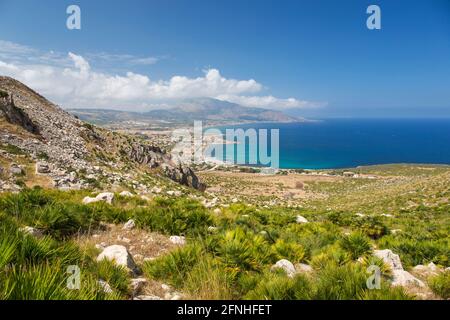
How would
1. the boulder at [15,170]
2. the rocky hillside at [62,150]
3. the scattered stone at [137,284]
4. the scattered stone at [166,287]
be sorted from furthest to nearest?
the rocky hillside at [62,150] → the boulder at [15,170] → the scattered stone at [166,287] → the scattered stone at [137,284]

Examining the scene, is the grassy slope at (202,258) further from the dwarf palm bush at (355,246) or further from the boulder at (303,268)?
the boulder at (303,268)

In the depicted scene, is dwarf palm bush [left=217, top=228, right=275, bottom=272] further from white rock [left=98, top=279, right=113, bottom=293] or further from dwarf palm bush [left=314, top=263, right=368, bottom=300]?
white rock [left=98, top=279, right=113, bottom=293]

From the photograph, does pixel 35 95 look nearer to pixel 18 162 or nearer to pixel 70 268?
pixel 18 162

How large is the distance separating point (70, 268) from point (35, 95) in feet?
133

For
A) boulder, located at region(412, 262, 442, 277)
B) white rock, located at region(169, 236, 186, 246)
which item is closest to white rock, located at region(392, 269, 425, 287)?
boulder, located at region(412, 262, 442, 277)

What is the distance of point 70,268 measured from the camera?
3352 millimetres

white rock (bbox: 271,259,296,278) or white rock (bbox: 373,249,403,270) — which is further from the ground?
white rock (bbox: 271,259,296,278)

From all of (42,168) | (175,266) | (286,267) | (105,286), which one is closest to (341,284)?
(286,267)

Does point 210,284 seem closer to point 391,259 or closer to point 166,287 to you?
point 166,287

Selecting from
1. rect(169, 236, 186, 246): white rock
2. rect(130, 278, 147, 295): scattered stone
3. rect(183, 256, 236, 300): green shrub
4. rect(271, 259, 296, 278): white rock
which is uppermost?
rect(183, 256, 236, 300): green shrub

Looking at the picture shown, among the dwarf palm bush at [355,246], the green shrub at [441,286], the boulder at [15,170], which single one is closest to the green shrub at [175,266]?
the dwarf palm bush at [355,246]

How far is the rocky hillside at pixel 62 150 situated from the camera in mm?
17062

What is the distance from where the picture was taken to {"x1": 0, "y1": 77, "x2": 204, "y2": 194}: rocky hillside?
1706 cm

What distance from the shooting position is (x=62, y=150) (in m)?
23.1
